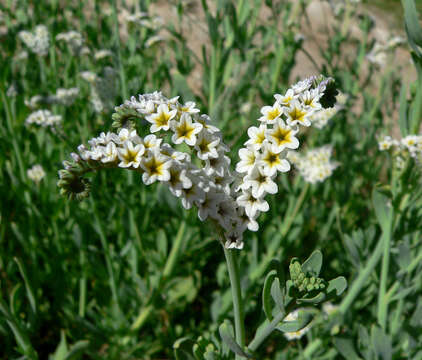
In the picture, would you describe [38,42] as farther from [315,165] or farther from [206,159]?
[206,159]

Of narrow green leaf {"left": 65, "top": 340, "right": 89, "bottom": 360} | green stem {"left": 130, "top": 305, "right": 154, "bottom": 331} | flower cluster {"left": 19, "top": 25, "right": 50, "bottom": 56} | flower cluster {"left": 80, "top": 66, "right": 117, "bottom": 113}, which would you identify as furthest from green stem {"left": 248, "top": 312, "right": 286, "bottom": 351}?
flower cluster {"left": 19, "top": 25, "right": 50, "bottom": 56}

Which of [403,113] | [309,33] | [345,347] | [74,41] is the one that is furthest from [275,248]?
[309,33]

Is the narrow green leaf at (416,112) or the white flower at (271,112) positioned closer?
the white flower at (271,112)

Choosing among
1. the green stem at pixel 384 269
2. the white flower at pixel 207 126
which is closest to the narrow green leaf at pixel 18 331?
the white flower at pixel 207 126

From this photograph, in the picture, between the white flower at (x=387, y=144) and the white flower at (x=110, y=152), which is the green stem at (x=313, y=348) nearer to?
the white flower at (x=387, y=144)

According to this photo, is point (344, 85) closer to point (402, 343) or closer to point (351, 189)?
point (351, 189)

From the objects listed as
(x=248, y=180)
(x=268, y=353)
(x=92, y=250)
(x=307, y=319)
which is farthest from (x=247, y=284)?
(x=248, y=180)

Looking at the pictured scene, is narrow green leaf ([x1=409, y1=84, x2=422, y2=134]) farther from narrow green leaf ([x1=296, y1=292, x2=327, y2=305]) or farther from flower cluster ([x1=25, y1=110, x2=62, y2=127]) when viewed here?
flower cluster ([x1=25, y1=110, x2=62, y2=127])
